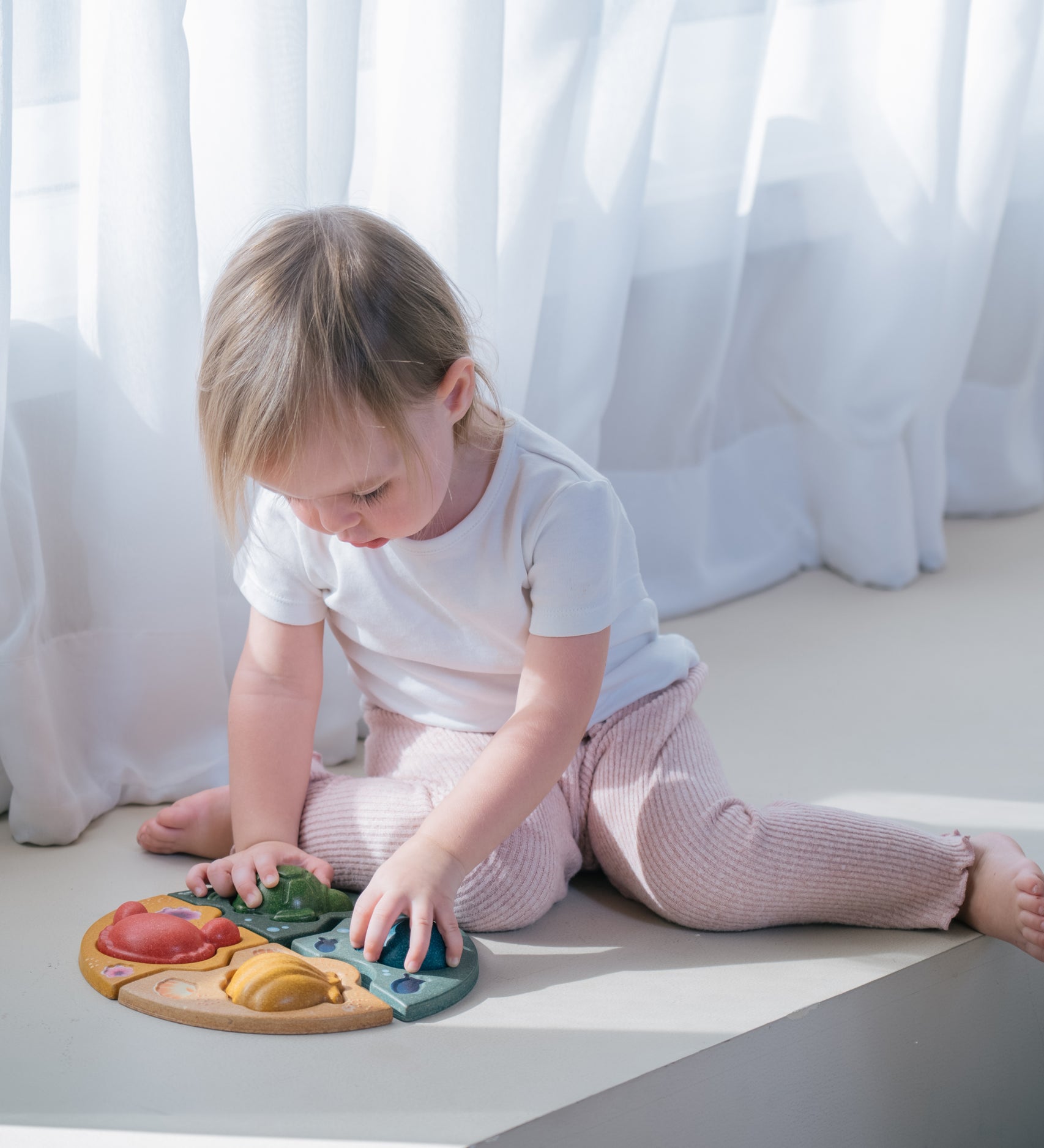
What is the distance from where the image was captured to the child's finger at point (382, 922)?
75 centimetres

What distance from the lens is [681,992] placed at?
2.50 ft

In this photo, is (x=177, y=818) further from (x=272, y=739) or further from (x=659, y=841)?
(x=659, y=841)

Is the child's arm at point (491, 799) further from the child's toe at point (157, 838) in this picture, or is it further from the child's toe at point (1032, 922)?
the child's toe at point (1032, 922)

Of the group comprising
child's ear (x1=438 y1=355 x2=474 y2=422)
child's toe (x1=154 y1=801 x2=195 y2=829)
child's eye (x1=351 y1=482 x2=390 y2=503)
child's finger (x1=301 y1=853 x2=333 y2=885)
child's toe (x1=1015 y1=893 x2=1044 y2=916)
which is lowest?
child's toe (x1=154 y1=801 x2=195 y2=829)

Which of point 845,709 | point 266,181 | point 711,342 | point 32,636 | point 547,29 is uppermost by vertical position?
point 547,29

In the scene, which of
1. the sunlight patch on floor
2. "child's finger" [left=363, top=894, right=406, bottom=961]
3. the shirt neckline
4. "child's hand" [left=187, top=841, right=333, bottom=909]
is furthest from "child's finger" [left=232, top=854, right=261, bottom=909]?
the sunlight patch on floor

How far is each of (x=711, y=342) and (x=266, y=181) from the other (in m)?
0.56

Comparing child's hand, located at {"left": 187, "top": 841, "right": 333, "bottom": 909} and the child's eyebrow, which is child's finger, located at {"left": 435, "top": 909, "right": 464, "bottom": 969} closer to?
child's hand, located at {"left": 187, "top": 841, "right": 333, "bottom": 909}

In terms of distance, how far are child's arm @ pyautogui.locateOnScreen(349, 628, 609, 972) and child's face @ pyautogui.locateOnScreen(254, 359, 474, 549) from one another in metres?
0.14

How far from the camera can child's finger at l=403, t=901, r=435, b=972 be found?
0.74 m

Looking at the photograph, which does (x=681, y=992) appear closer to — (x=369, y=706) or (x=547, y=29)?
(x=369, y=706)

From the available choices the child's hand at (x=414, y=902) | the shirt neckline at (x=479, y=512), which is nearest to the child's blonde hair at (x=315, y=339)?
the shirt neckline at (x=479, y=512)

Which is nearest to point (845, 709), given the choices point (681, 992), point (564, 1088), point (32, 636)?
point (681, 992)

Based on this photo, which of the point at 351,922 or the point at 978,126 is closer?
the point at 351,922
